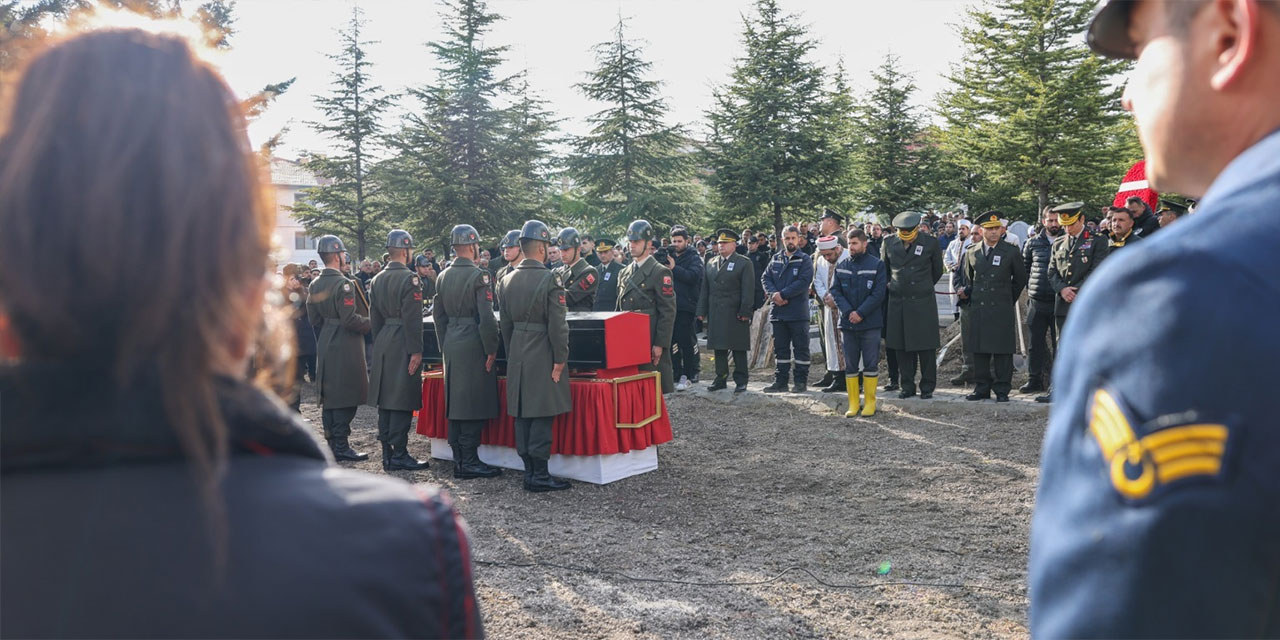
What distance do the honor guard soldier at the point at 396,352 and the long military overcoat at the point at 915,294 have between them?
5630mm

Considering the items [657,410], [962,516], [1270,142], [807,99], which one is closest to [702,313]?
[657,410]

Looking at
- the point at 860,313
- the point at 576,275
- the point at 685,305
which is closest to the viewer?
the point at 860,313

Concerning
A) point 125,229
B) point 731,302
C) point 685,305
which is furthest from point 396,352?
point 125,229

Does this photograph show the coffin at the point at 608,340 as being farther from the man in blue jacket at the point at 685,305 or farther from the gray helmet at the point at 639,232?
the man in blue jacket at the point at 685,305

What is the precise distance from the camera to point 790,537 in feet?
19.6

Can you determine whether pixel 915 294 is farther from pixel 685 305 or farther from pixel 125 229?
pixel 125 229

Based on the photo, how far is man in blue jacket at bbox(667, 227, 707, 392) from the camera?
13094 millimetres

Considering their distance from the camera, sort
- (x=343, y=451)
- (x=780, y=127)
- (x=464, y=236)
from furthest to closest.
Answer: (x=780, y=127), (x=343, y=451), (x=464, y=236)

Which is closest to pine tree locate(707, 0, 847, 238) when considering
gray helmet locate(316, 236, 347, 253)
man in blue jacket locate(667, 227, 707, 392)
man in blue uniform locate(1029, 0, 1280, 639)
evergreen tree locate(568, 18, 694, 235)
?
evergreen tree locate(568, 18, 694, 235)

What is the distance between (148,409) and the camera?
32.4 inches

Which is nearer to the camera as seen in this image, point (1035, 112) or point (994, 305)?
point (994, 305)

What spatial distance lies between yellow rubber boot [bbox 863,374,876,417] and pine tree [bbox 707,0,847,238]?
19.7 m

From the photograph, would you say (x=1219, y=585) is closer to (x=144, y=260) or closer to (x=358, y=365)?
(x=144, y=260)

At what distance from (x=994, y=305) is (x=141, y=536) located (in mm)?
10559
